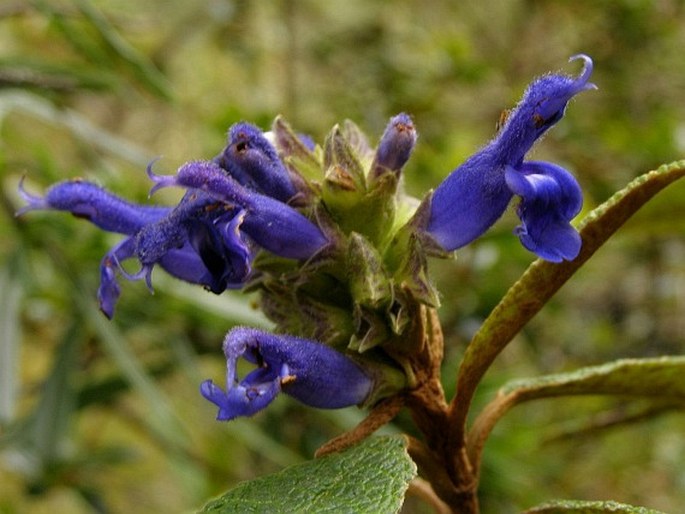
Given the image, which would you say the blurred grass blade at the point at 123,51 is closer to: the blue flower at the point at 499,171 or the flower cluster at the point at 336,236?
the flower cluster at the point at 336,236

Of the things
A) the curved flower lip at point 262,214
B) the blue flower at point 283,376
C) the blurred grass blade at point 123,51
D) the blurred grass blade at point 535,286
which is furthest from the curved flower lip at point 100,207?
the blurred grass blade at point 123,51

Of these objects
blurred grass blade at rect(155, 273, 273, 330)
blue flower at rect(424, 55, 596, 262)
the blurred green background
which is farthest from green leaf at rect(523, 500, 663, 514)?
blurred grass blade at rect(155, 273, 273, 330)

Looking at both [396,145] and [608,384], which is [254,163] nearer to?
[396,145]

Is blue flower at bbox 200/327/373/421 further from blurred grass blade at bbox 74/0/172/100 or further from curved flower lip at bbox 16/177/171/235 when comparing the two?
blurred grass blade at bbox 74/0/172/100

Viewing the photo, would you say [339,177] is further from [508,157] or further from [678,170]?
[678,170]

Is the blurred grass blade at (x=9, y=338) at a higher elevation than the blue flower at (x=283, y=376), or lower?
lower

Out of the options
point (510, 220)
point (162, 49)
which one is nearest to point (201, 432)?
point (510, 220)

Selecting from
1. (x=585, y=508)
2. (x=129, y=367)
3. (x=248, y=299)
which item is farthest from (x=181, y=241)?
(x=248, y=299)
